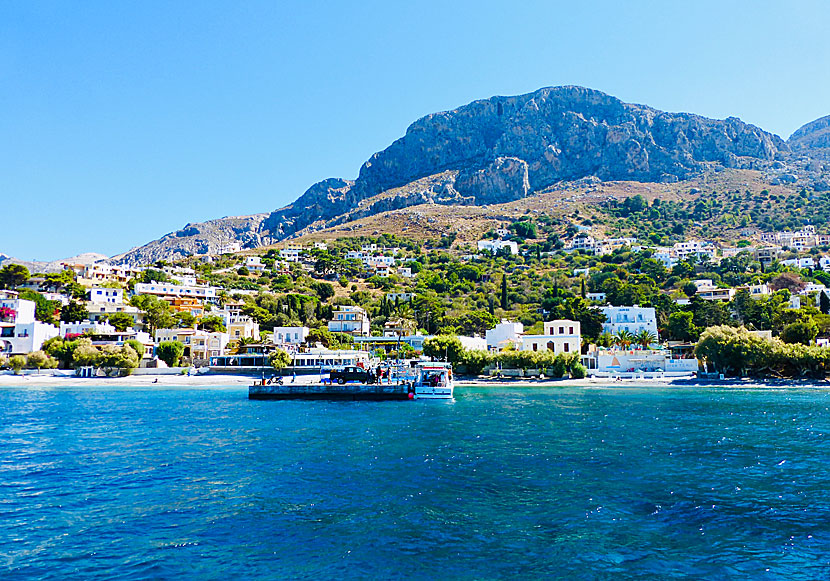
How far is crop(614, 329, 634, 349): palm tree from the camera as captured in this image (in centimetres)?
8294

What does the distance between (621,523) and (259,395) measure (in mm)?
45237

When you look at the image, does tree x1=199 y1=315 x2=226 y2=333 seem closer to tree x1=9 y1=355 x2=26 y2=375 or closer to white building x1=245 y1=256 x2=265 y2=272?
tree x1=9 y1=355 x2=26 y2=375

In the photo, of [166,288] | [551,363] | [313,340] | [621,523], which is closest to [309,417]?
[621,523]

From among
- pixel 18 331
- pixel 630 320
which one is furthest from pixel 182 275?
pixel 630 320

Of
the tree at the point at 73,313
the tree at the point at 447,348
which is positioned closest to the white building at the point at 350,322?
the tree at the point at 447,348

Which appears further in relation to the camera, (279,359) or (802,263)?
(802,263)

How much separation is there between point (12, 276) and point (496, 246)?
123 metres

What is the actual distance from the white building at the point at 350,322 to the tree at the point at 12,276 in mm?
57407

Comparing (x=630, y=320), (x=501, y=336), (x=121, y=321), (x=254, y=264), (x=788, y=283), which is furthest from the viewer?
(x=254, y=264)

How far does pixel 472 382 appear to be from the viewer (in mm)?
69812

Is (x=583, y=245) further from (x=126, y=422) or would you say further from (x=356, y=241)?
(x=126, y=422)

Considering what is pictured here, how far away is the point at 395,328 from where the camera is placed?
335 ft

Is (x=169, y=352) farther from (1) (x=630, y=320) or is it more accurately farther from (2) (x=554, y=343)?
(1) (x=630, y=320)

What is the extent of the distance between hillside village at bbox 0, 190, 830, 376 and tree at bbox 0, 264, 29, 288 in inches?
7.8
